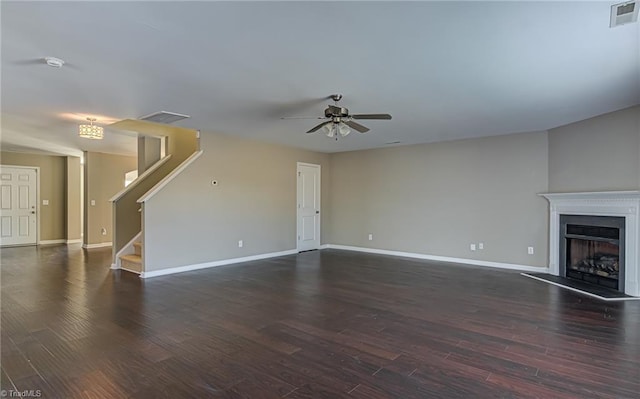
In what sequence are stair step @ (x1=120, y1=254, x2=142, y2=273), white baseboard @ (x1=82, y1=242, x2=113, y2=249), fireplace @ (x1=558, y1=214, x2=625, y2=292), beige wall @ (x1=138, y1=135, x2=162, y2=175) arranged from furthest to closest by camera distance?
white baseboard @ (x1=82, y1=242, x2=113, y2=249)
beige wall @ (x1=138, y1=135, x2=162, y2=175)
stair step @ (x1=120, y1=254, x2=142, y2=273)
fireplace @ (x1=558, y1=214, x2=625, y2=292)

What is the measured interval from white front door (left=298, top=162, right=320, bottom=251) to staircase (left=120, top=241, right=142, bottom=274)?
11.2 feet

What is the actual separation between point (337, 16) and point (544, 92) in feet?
9.55

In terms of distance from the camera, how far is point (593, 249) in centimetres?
522

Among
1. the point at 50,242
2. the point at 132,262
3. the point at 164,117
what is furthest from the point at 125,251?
the point at 50,242

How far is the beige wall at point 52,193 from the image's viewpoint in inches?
376

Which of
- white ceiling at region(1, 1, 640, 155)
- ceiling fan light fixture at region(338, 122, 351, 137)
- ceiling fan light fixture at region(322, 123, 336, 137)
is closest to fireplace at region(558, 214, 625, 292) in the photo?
white ceiling at region(1, 1, 640, 155)

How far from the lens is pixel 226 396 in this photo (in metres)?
2.21

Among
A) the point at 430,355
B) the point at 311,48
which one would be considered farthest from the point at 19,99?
the point at 430,355

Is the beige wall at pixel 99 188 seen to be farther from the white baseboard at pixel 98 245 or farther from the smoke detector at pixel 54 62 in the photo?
the smoke detector at pixel 54 62

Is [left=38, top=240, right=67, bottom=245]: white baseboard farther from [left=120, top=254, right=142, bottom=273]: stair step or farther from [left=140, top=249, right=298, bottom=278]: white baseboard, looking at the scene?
[left=140, top=249, right=298, bottom=278]: white baseboard

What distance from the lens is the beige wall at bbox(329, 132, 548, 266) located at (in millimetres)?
6109

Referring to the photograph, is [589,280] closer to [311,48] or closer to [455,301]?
[455,301]

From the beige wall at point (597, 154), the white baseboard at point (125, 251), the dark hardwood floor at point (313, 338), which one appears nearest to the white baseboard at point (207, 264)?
the dark hardwood floor at point (313, 338)

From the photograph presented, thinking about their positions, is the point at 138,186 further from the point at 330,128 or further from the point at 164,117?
the point at 330,128
